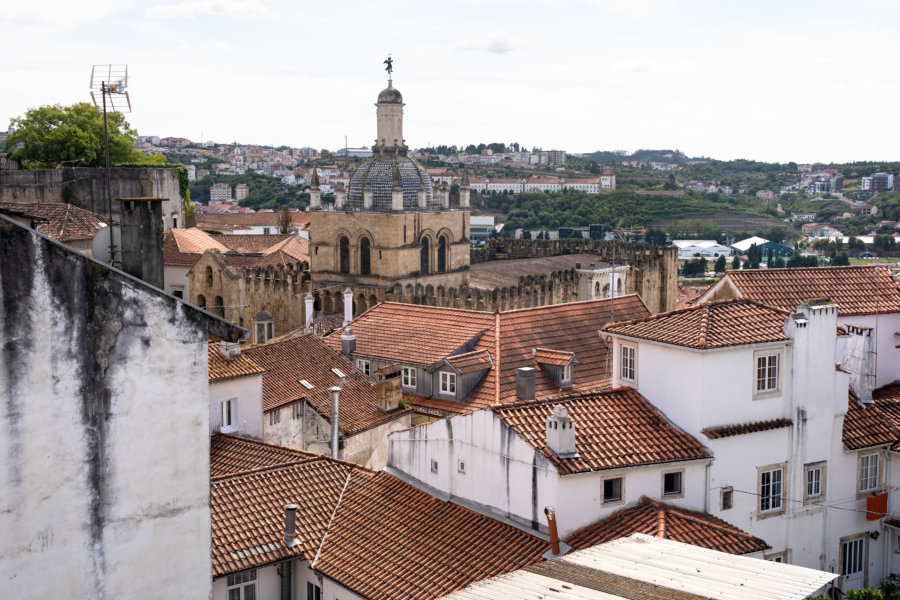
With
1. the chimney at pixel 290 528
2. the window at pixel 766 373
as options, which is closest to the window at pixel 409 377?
the chimney at pixel 290 528

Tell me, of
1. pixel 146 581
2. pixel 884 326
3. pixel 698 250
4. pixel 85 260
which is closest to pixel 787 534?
pixel 884 326

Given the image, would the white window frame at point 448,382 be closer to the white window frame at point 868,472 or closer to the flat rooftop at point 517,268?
the white window frame at point 868,472

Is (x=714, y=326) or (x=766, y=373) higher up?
(x=714, y=326)

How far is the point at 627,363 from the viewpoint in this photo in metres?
21.3

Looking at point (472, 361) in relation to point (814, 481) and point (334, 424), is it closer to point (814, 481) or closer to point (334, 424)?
point (334, 424)

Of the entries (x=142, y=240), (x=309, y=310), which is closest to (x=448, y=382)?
(x=142, y=240)

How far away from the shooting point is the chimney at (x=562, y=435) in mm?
17750

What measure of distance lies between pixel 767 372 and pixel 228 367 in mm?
11628

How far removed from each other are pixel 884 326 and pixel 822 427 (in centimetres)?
560

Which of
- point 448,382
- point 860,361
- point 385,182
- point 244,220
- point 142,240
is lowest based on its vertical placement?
point 448,382

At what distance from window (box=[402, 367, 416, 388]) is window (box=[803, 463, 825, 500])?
11920 mm

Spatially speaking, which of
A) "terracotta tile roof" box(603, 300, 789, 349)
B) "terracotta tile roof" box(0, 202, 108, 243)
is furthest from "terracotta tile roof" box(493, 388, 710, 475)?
"terracotta tile roof" box(0, 202, 108, 243)

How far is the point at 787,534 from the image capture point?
2041 cm

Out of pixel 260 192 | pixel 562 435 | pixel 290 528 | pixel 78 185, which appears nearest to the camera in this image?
pixel 562 435
